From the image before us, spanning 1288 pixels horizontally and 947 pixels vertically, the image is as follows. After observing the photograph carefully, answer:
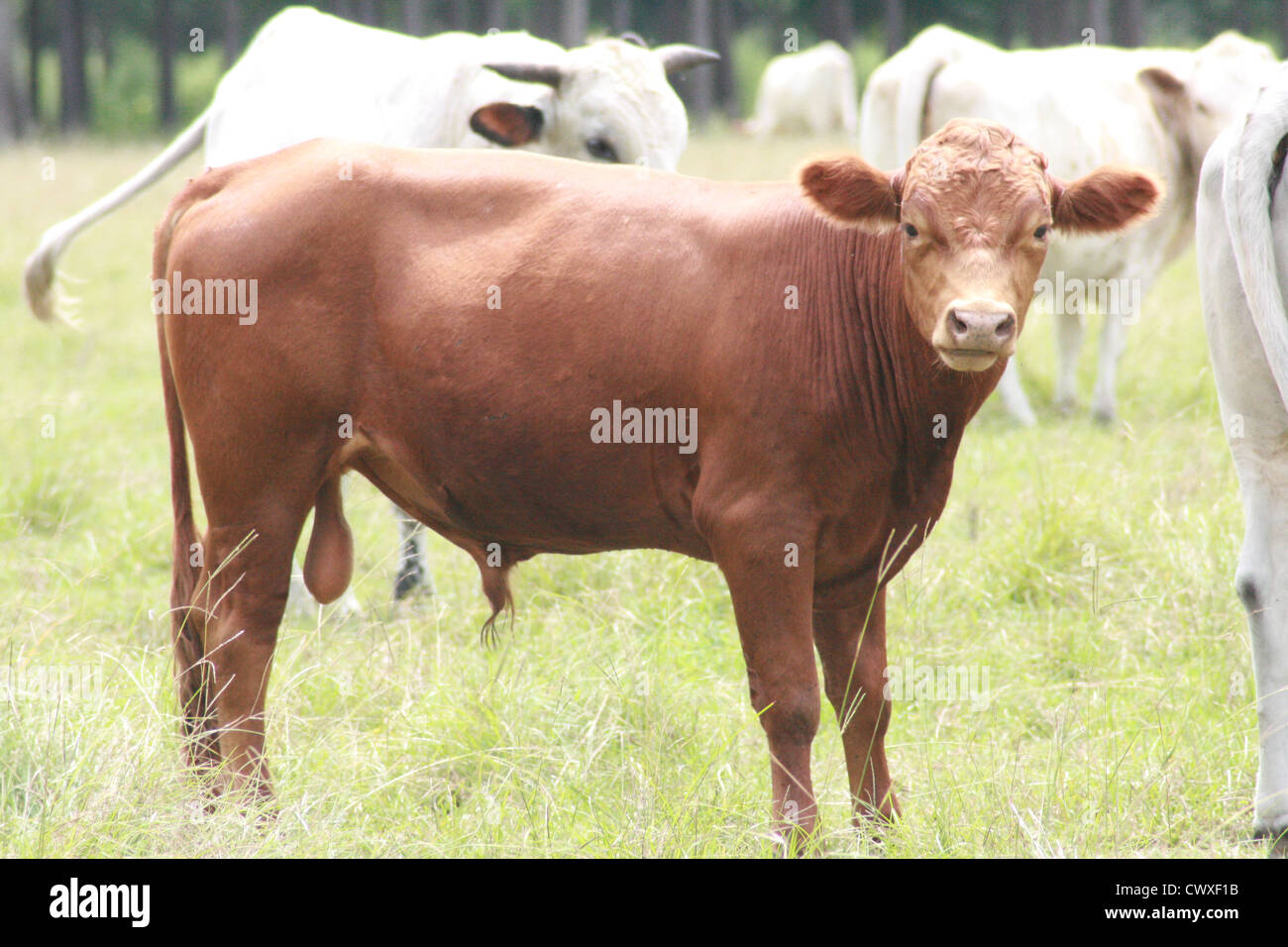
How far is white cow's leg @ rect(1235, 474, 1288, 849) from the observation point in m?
3.18

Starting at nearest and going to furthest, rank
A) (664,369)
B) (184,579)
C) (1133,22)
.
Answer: (664,369) < (184,579) < (1133,22)

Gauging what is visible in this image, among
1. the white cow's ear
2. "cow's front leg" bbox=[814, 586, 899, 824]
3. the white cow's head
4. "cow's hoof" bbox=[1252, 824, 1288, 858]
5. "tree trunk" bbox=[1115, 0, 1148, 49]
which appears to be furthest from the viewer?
"tree trunk" bbox=[1115, 0, 1148, 49]

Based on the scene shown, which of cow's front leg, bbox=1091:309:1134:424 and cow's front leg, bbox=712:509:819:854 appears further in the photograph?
cow's front leg, bbox=1091:309:1134:424

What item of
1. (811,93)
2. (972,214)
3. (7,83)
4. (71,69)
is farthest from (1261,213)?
(71,69)

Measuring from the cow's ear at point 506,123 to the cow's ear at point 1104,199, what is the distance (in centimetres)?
253

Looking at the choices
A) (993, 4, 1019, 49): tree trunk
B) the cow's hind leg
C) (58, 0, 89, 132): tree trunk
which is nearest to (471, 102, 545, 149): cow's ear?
the cow's hind leg

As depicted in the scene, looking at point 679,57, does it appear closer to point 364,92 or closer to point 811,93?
point 364,92

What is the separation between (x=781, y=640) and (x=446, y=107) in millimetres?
3011

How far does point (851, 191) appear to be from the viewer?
292 centimetres

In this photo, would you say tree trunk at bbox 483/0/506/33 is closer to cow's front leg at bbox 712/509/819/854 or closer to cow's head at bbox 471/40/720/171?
cow's head at bbox 471/40/720/171

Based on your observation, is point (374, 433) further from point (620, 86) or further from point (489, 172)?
point (620, 86)

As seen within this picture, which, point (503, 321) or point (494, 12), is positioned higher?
point (494, 12)

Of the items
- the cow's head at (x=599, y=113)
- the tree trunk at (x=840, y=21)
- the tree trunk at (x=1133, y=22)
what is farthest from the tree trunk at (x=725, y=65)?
the cow's head at (x=599, y=113)

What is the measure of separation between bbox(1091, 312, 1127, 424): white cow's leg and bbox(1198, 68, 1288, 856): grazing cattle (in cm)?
424
